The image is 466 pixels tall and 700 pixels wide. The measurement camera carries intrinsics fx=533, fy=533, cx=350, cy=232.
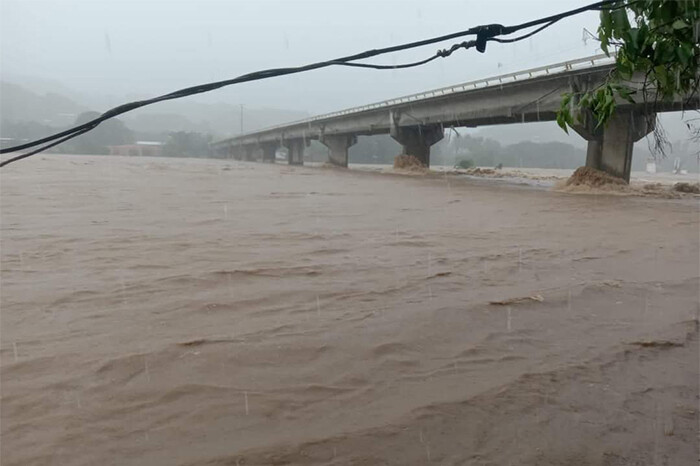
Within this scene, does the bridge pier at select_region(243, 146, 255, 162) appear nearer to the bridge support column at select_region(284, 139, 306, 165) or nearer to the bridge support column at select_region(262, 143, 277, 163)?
the bridge support column at select_region(262, 143, 277, 163)

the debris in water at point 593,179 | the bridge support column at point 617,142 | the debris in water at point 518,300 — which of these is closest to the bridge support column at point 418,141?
the bridge support column at point 617,142

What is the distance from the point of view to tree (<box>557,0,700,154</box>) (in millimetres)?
2273

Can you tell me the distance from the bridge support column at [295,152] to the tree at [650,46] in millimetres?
68477

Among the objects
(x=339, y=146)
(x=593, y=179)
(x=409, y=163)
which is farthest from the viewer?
(x=339, y=146)

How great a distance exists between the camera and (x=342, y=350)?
14.4ft

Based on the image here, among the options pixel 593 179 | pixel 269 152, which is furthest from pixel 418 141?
pixel 269 152

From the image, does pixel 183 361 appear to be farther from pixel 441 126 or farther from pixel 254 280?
pixel 441 126

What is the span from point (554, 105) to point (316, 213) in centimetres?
1688

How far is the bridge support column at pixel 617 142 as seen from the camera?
77.7 feet

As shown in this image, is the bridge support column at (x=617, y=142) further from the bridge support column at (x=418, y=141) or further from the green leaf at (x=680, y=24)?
the green leaf at (x=680, y=24)

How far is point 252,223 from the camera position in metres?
11.2

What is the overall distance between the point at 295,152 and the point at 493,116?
45407 mm

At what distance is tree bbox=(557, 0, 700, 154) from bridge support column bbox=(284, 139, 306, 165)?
225 ft

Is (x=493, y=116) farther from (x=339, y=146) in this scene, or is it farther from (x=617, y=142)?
(x=339, y=146)
